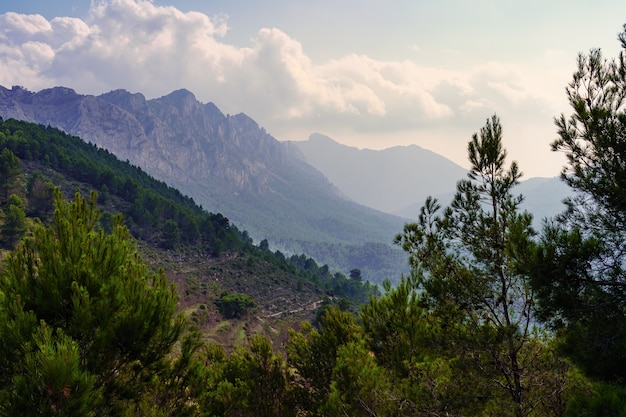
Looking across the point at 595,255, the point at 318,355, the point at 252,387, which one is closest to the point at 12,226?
the point at 252,387

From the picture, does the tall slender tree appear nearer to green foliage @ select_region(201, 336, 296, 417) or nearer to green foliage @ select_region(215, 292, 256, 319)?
green foliage @ select_region(201, 336, 296, 417)

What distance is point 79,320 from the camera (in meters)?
6.60

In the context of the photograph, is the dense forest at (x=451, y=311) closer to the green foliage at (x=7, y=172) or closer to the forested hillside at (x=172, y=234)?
the forested hillside at (x=172, y=234)

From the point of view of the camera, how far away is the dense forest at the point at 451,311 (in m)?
5.85

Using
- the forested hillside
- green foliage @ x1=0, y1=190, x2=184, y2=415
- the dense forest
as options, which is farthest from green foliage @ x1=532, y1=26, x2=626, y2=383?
the forested hillside

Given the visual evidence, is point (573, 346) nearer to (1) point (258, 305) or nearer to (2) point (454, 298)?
(2) point (454, 298)

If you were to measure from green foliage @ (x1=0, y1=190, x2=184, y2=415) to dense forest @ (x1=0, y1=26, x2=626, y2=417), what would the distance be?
0.08ft

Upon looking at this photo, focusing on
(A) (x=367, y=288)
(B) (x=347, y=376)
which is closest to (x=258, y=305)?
(A) (x=367, y=288)

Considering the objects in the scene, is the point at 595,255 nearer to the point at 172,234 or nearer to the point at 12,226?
the point at 12,226

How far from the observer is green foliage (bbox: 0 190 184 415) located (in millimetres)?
5680

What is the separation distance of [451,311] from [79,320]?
284 inches

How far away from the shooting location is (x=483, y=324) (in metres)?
→ 7.67

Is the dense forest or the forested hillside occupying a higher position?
the dense forest

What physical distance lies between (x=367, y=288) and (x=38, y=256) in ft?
339
